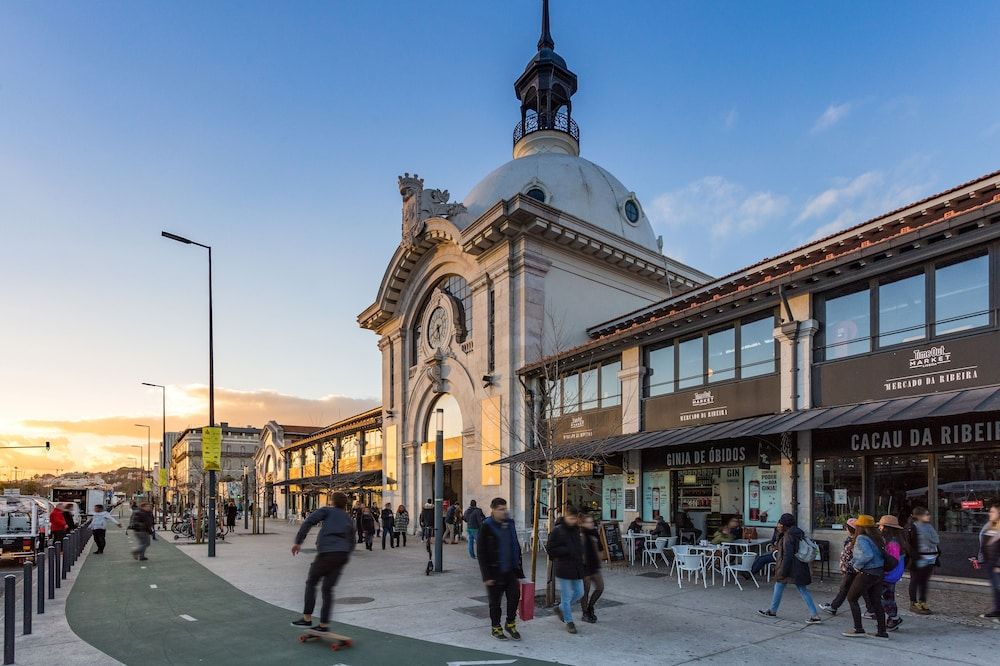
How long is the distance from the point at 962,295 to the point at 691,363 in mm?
6784

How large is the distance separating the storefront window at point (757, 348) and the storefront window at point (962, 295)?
12.1 feet

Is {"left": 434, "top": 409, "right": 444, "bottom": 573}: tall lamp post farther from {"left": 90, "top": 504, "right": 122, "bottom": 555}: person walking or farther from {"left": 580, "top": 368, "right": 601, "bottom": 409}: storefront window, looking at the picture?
{"left": 90, "top": 504, "right": 122, "bottom": 555}: person walking

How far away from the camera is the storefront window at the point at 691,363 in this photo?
57.4ft

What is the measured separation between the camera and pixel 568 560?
30.0 feet

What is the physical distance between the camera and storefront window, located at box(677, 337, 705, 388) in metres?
17.5

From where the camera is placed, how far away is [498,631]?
8.73 metres

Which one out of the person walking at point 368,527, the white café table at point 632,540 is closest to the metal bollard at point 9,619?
the white café table at point 632,540

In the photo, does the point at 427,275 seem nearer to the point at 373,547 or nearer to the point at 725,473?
the point at 373,547

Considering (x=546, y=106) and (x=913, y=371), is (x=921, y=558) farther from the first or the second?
(x=546, y=106)

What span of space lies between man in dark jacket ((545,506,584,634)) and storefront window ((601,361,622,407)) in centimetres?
1144

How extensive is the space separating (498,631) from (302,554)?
42.9 ft

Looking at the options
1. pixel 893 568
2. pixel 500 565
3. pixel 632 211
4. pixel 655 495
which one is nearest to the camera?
pixel 500 565

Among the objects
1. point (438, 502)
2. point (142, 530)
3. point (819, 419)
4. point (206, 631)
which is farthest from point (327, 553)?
point (142, 530)

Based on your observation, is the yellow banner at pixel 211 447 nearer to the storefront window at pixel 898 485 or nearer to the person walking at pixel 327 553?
the person walking at pixel 327 553
